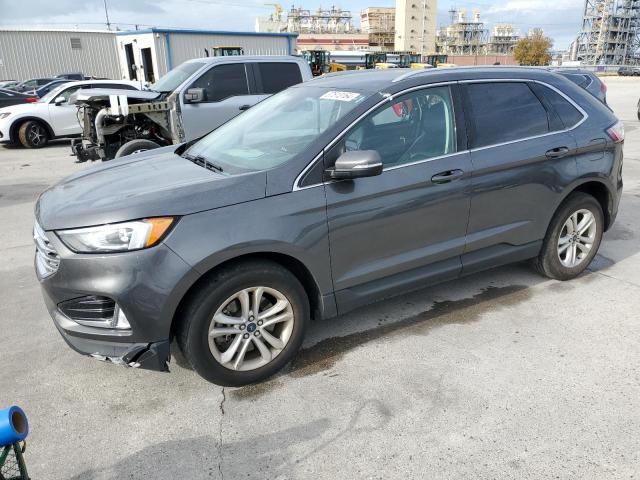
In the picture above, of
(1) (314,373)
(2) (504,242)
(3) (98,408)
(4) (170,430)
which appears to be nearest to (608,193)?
(2) (504,242)

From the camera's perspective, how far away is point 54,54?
1283 inches

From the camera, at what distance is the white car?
1231 cm

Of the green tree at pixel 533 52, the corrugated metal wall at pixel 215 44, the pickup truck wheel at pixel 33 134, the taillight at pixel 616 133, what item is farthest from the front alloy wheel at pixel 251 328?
the green tree at pixel 533 52

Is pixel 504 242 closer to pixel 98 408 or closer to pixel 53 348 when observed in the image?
pixel 98 408

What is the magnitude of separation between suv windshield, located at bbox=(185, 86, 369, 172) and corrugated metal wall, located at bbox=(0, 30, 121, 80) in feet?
112

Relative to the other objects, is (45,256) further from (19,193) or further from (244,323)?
(19,193)

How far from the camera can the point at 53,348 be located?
352 centimetres

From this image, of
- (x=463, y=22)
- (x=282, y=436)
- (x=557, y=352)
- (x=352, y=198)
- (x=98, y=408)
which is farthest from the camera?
(x=463, y=22)

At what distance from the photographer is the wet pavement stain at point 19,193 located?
7.62 meters

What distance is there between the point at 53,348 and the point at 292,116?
2.30m

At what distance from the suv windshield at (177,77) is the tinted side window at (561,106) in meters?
6.48

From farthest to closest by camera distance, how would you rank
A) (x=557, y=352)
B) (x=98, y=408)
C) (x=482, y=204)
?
(x=482, y=204), (x=557, y=352), (x=98, y=408)

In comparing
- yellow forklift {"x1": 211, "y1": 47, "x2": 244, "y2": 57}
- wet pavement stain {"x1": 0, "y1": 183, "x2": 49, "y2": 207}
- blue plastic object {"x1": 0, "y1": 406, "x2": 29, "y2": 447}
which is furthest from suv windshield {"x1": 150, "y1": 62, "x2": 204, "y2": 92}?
yellow forklift {"x1": 211, "y1": 47, "x2": 244, "y2": 57}

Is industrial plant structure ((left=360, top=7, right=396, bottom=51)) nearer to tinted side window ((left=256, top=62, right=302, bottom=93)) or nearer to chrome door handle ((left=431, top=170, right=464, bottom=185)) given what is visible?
tinted side window ((left=256, top=62, right=302, bottom=93))
